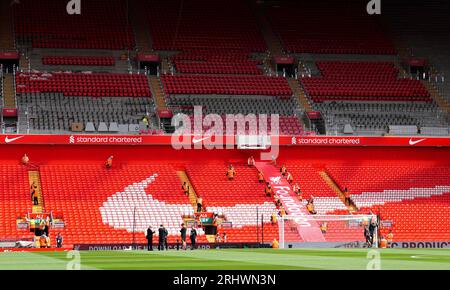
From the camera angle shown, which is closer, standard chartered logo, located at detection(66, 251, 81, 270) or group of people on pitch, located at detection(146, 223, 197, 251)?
standard chartered logo, located at detection(66, 251, 81, 270)

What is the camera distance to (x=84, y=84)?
56.3m

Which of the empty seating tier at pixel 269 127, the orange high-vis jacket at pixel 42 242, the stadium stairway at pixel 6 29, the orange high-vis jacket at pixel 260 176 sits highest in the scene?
the stadium stairway at pixel 6 29

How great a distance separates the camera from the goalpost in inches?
1642

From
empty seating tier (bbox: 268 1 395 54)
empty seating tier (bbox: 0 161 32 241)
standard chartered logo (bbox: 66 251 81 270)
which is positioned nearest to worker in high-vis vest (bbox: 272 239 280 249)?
empty seating tier (bbox: 0 161 32 241)

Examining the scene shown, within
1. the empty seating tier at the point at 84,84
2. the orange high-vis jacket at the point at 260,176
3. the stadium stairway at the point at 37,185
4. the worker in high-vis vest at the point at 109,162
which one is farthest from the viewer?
the empty seating tier at the point at 84,84

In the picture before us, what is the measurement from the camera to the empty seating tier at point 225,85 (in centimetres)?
5750

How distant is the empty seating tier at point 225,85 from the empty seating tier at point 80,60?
146 inches

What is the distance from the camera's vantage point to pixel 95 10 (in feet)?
211

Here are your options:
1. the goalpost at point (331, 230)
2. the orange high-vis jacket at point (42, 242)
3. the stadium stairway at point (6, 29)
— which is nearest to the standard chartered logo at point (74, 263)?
the orange high-vis jacket at point (42, 242)

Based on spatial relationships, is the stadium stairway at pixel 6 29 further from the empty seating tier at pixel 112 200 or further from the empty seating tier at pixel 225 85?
the empty seating tier at pixel 112 200

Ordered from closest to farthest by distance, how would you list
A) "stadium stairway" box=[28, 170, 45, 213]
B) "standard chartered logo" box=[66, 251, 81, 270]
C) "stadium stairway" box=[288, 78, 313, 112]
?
"standard chartered logo" box=[66, 251, 81, 270]
"stadium stairway" box=[28, 170, 45, 213]
"stadium stairway" box=[288, 78, 313, 112]

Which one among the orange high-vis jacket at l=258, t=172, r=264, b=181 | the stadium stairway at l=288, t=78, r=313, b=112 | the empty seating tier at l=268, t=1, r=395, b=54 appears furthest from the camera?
the empty seating tier at l=268, t=1, r=395, b=54

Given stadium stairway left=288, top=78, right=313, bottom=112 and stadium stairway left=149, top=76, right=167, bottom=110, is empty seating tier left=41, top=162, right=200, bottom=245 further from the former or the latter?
stadium stairway left=288, top=78, right=313, bottom=112

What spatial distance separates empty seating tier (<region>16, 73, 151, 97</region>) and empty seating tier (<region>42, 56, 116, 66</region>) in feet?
4.26
